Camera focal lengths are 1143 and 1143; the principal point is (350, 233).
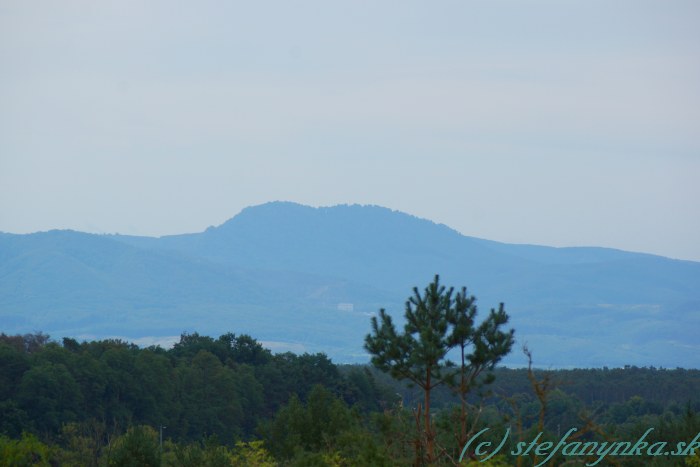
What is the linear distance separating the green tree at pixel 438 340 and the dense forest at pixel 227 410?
101cm

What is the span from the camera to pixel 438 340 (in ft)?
79.8

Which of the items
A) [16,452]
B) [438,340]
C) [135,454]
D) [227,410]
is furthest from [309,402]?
[227,410]

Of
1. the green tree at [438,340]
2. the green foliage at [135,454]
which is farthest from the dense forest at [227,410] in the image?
the green tree at [438,340]

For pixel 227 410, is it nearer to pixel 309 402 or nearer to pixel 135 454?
pixel 309 402

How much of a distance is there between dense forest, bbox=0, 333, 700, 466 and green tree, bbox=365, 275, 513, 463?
39.7 inches

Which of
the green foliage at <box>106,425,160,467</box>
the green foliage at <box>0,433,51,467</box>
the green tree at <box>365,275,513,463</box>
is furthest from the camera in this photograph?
the green foliage at <box>106,425,160,467</box>

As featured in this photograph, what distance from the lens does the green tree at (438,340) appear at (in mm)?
24156

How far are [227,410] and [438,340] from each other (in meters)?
41.1

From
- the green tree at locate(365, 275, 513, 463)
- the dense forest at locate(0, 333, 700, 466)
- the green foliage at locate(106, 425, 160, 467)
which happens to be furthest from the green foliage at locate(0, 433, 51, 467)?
the green tree at locate(365, 275, 513, 463)

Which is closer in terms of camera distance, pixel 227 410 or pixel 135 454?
pixel 135 454

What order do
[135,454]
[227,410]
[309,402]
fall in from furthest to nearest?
[227,410] → [309,402] → [135,454]

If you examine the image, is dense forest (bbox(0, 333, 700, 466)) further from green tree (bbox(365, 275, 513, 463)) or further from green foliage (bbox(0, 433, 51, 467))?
green tree (bbox(365, 275, 513, 463))

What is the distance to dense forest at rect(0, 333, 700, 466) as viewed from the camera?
29.2 metres

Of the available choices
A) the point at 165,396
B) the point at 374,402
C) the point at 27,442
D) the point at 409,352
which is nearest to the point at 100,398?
the point at 165,396
